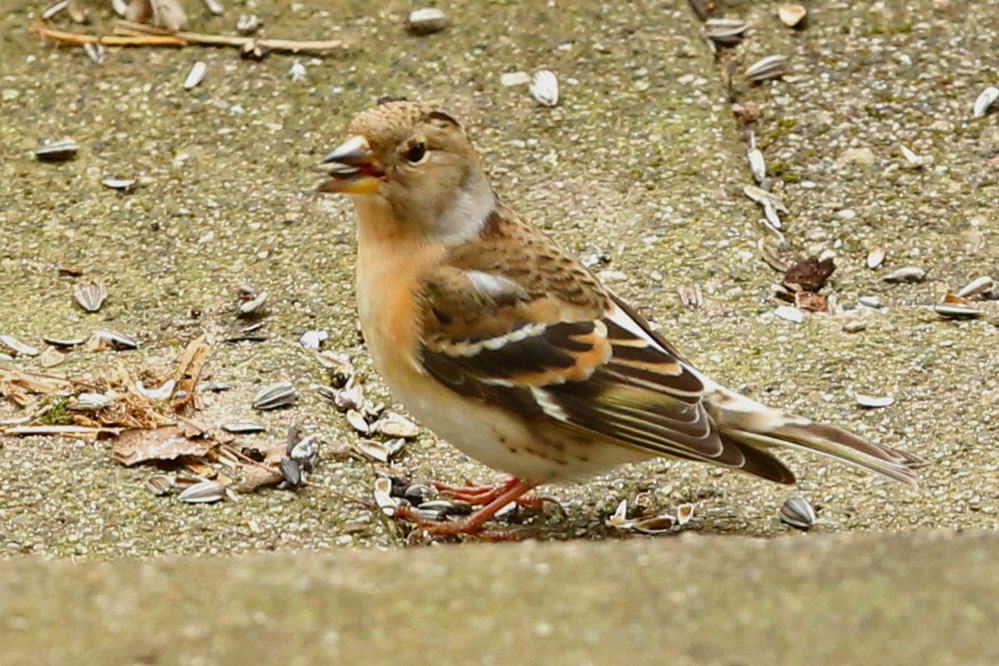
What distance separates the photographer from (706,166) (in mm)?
5180

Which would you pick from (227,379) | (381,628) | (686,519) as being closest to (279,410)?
(227,379)

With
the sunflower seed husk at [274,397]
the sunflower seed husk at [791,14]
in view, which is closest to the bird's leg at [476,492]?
the sunflower seed husk at [274,397]

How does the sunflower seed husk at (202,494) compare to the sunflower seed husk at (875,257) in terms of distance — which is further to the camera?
the sunflower seed husk at (875,257)

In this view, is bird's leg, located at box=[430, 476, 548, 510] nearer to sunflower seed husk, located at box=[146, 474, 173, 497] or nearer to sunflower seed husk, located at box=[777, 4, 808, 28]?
sunflower seed husk, located at box=[146, 474, 173, 497]

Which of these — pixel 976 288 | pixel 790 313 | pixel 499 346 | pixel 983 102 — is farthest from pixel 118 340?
pixel 983 102

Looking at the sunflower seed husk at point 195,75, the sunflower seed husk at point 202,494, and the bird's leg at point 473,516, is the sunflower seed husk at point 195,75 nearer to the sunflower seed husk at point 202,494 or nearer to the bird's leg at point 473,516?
the sunflower seed husk at point 202,494

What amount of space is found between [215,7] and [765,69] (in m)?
1.91

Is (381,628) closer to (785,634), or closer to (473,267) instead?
(785,634)

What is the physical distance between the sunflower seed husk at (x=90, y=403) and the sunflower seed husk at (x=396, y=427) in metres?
0.69

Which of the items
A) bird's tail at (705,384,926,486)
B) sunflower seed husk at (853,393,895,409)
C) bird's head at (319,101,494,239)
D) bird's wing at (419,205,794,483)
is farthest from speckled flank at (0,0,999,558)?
bird's head at (319,101,494,239)

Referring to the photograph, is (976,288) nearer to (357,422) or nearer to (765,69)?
(765,69)

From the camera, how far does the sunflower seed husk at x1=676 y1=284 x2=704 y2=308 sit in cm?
477

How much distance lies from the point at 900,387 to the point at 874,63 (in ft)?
5.16

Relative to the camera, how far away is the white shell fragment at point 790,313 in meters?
4.67
